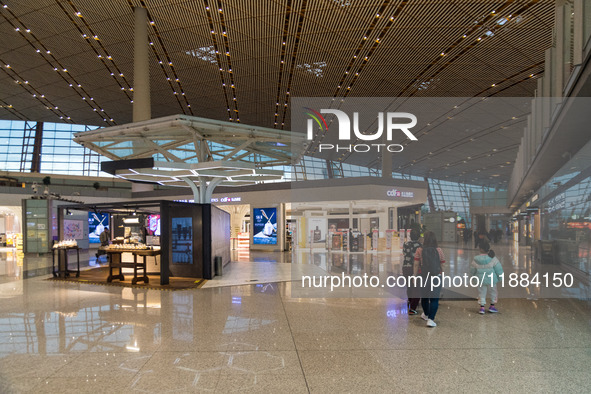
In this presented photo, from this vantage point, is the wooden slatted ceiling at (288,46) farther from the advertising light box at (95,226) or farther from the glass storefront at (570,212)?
the advertising light box at (95,226)

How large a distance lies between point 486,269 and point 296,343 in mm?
3709

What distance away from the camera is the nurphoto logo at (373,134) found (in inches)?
250

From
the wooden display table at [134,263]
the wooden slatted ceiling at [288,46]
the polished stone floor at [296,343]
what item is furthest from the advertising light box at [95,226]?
the polished stone floor at [296,343]

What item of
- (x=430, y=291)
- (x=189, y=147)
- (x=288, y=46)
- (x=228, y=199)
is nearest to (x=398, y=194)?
(x=430, y=291)

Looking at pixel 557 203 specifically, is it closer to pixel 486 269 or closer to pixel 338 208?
pixel 486 269

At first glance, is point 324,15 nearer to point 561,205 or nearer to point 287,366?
point 561,205

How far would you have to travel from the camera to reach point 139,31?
15062mm

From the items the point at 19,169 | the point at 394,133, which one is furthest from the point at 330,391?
the point at 19,169

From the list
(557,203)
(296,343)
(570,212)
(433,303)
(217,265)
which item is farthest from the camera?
(217,265)

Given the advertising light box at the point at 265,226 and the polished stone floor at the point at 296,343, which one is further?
the advertising light box at the point at 265,226

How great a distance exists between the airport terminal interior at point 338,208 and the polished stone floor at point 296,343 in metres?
0.04

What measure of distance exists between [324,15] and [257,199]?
12793 mm

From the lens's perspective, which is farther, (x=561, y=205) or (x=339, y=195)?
(x=339, y=195)

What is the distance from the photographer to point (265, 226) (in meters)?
24.2
